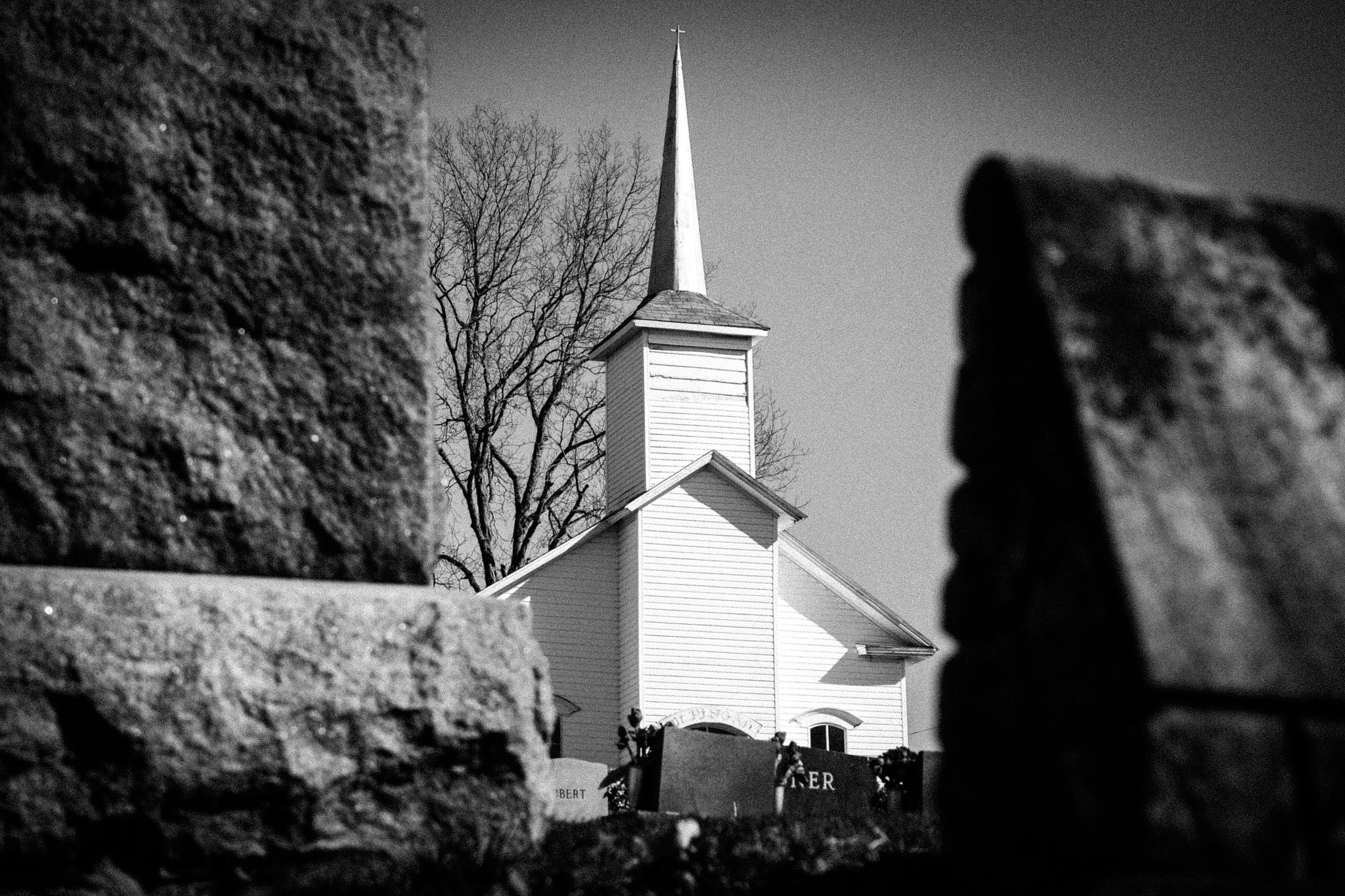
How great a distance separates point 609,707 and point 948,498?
25.1 metres

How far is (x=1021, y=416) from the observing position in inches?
87.5

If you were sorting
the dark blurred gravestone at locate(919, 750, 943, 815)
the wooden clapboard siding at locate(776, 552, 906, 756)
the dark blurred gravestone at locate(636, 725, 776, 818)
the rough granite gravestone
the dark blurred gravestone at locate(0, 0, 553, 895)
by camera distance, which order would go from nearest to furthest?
the dark blurred gravestone at locate(0, 0, 553, 895)
the rough granite gravestone
the dark blurred gravestone at locate(636, 725, 776, 818)
the dark blurred gravestone at locate(919, 750, 943, 815)
the wooden clapboard siding at locate(776, 552, 906, 756)

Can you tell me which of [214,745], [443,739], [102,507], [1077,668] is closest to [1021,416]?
[1077,668]

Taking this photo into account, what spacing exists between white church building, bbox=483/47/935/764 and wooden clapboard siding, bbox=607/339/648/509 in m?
0.07

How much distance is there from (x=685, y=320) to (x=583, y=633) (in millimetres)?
6667

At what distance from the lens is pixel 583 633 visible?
1078 inches

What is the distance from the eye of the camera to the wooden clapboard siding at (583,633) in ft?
88.2

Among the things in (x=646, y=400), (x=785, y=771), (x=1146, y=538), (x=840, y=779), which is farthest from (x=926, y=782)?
(x=646, y=400)

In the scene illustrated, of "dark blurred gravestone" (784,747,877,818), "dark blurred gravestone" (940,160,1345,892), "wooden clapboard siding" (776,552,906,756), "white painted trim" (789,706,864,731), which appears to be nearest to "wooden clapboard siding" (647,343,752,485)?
"wooden clapboard siding" (776,552,906,756)

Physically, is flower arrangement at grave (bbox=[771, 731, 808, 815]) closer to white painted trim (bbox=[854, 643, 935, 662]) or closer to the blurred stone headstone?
the blurred stone headstone

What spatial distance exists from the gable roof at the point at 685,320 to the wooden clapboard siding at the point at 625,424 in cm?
41

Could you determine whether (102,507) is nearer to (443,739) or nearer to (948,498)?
(443,739)

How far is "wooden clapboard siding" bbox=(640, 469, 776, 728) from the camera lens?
86.8ft

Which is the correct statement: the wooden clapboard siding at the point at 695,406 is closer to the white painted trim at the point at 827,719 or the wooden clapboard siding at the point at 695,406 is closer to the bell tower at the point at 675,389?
the bell tower at the point at 675,389
